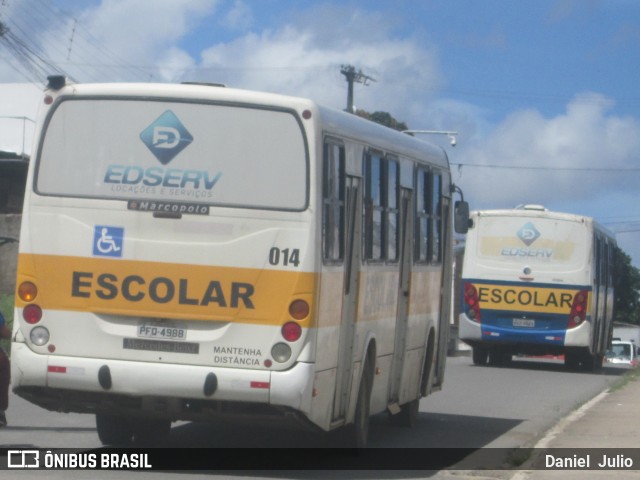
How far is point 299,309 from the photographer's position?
10820 mm

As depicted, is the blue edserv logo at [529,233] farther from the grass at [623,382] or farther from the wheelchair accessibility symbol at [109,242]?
the wheelchair accessibility symbol at [109,242]

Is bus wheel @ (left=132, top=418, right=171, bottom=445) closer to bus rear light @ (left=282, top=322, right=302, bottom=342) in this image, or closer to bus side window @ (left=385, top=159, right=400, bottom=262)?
bus rear light @ (left=282, top=322, right=302, bottom=342)

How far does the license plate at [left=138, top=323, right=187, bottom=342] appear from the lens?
10898 millimetres

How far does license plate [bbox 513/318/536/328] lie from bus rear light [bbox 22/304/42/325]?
19.7 metres

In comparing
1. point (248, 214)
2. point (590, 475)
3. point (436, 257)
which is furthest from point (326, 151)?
point (436, 257)

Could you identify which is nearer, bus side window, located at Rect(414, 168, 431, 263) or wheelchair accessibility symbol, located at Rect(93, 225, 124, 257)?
wheelchair accessibility symbol, located at Rect(93, 225, 124, 257)

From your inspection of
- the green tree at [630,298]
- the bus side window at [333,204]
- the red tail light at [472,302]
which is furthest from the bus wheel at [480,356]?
the green tree at [630,298]

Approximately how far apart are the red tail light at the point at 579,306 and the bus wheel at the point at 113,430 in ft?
58.5

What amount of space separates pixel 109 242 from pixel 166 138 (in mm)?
929

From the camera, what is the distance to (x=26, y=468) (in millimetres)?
10969

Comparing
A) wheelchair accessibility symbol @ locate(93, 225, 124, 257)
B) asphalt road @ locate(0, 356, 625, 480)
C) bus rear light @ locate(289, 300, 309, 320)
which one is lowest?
asphalt road @ locate(0, 356, 625, 480)

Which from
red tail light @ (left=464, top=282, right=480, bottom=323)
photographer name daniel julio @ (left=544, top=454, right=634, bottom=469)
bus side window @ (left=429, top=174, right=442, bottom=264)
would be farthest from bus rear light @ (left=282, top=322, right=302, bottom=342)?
red tail light @ (left=464, top=282, right=480, bottom=323)

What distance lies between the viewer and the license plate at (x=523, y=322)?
29.6 m

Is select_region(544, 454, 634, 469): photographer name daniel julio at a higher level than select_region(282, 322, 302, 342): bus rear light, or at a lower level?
lower
